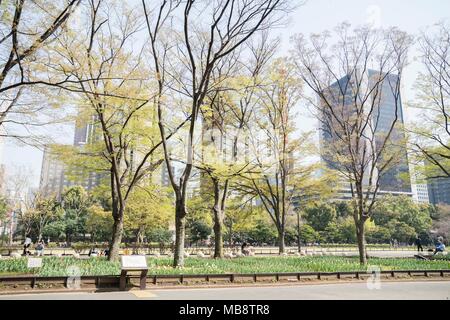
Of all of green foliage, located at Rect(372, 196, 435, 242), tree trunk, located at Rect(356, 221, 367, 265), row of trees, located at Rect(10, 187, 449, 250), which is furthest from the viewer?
green foliage, located at Rect(372, 196, 435, 242)

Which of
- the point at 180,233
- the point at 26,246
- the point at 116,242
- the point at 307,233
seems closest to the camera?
the point at 180,233

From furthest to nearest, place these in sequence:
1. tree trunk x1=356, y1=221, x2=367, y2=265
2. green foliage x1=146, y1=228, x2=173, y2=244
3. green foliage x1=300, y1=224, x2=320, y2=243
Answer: green foliage x1=300, y1=224, x2=320, y2=243, green foliage x1=146, y1=228, x2=173, y2=244, tree trunk x1=356, y1=221, x2=367, y2=265

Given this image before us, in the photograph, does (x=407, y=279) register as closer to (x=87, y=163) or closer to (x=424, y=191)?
(x=87, y=163)

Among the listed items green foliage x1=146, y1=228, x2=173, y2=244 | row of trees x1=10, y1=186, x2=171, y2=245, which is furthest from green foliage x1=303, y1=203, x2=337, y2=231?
row of trees x1=10, y1=186, x2=171, y2=245

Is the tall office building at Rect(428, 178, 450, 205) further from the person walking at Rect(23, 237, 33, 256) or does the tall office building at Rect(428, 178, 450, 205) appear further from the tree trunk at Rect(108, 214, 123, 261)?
the person walking at Rect(23, 237, 33, 256)

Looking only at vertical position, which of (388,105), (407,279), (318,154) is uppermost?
(388,105)

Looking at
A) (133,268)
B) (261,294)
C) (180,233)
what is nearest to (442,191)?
(180,233)

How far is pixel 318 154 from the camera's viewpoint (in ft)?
77.7

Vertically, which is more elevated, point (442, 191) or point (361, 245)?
point (442, 191)

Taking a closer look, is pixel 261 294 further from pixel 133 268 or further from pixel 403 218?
pixel 403 218

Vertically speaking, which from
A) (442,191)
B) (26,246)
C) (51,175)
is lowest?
(26,246)
